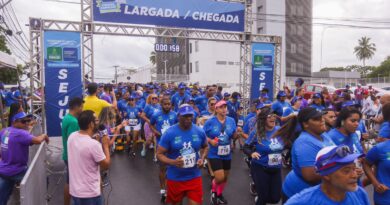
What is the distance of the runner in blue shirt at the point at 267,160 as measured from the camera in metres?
4.64

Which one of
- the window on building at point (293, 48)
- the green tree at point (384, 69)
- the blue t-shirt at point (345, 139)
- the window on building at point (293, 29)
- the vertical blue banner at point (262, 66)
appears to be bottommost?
the blue t-shirt at point (345, 139)

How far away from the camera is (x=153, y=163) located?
895 centimetres

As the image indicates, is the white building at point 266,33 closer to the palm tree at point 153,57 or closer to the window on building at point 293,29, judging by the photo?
the window on building at point 293,29

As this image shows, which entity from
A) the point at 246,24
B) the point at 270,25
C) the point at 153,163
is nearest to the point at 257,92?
the point at 246,24

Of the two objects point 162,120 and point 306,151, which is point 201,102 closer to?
point 162,120

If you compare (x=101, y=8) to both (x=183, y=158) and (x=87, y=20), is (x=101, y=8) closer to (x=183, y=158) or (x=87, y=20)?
(x=87, y=20)

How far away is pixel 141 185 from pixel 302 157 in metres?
4.85

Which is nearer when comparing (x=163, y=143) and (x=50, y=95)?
(x=163, y=143)

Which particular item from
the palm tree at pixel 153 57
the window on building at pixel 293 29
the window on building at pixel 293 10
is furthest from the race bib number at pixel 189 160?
the palm tree at pixel 153 57

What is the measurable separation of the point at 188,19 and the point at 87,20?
148 inches

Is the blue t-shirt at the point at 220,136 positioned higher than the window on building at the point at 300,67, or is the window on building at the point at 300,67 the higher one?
the window on building at the point at 300,67

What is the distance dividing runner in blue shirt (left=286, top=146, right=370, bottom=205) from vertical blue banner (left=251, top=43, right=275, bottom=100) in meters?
11.6

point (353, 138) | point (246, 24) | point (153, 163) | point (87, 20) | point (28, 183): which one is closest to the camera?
point (28, 183)

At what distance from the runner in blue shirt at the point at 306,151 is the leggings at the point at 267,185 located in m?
1.33
